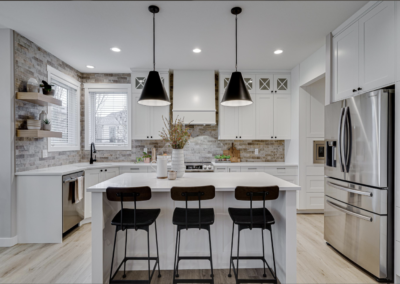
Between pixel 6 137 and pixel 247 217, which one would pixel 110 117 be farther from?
pixel 247 217

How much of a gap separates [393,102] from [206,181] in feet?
6.15

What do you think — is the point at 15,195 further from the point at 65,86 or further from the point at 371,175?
the point at 371,175

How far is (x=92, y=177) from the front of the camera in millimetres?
3678

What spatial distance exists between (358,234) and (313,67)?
8.19ft

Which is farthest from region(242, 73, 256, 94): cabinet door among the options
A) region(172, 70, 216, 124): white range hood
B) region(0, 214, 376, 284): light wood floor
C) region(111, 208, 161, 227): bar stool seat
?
region(111, 208, 161, 227): bar stool seat

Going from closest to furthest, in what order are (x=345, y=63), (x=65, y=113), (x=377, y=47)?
(x=377, y=47), (x=345, y=63), (x=65, y=113)

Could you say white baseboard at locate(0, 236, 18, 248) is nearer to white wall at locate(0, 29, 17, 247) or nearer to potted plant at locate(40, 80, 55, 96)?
white wall at locate(0, 29, 17, 247)

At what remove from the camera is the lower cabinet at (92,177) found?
11.8 ft

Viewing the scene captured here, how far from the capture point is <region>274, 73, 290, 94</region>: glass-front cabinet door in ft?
14.3

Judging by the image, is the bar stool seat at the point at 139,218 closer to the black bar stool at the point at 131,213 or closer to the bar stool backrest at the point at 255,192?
the black bar stool at the point at 131,213

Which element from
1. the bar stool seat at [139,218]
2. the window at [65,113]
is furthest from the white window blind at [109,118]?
the bar stool seat at [139,218]

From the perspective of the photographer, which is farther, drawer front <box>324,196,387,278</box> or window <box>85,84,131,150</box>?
window <box>85,84,131,150</box>

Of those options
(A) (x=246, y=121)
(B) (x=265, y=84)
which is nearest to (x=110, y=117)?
(A) (x=246, y=121)

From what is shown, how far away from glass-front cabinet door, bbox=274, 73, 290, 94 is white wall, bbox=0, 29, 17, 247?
4.26m
